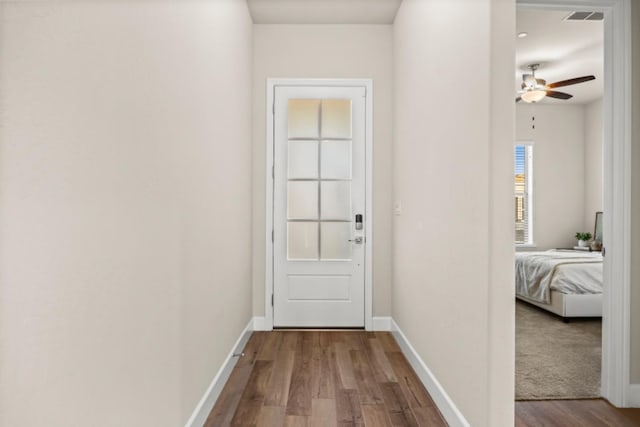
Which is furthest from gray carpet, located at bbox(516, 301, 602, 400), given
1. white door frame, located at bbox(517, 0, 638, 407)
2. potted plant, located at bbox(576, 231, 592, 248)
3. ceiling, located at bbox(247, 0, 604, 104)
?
potted plant, located at bbox(576, 231, 592, 248)

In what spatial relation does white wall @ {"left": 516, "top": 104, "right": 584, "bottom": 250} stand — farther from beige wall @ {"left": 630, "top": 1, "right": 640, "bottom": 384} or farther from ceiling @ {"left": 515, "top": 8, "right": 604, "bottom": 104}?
beige wall @ {"left": 630, "top": 1, "right": 640, "bottom": 384}

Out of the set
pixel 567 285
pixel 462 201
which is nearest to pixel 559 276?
pixel 567 285

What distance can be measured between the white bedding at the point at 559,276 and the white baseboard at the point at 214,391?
3.22m

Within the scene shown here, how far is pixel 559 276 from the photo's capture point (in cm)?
413

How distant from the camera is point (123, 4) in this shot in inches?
49.1

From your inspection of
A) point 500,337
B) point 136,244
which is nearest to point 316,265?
point 500,337

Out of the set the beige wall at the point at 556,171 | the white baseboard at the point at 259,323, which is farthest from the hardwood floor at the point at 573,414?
the beige wall at the point at 556,171

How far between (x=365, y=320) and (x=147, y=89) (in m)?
2.96

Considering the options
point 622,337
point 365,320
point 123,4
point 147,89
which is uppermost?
point 123,4

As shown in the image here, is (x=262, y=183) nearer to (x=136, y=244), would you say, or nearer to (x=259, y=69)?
(x=259, y=69)

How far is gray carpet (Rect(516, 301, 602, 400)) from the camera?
243cm

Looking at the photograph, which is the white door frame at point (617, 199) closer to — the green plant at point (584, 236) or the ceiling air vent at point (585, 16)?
the ceiling air vent at point (585, 16)

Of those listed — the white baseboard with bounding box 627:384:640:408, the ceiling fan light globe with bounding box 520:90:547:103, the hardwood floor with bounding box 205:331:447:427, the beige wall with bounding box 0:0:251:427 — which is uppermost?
the ceiling fan light globe with bounding box 520:90:547:103

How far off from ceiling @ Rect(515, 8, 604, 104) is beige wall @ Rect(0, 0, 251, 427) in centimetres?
317
